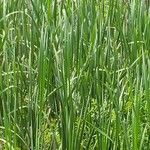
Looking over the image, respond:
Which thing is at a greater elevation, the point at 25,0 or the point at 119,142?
the point at 25,0

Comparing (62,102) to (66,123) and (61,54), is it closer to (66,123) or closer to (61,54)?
(66,123)

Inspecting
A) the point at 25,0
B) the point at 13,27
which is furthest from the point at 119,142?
the point at 25,0

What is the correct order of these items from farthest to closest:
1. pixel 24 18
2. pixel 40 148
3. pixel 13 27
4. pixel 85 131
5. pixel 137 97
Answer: pixel 13 27
pixel 24 18
pixel 85 131
pixel 40 148
pixel 137 97

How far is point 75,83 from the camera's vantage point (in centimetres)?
190

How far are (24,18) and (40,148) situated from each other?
82cm

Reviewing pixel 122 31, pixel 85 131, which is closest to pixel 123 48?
pixel 122 31

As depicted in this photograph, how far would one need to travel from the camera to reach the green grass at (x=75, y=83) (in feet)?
5.44

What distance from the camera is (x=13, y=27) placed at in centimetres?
255

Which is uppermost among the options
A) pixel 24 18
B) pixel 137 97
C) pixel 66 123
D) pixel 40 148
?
pixel 24 18

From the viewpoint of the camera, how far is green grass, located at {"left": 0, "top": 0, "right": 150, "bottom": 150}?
5.44ft

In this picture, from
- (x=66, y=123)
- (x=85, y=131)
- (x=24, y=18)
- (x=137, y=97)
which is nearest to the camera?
(x=137, y=97)

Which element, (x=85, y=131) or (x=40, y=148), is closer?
(x=40, y=148)

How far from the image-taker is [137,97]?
1.50 m

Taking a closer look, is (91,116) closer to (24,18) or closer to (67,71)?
(67,71)
